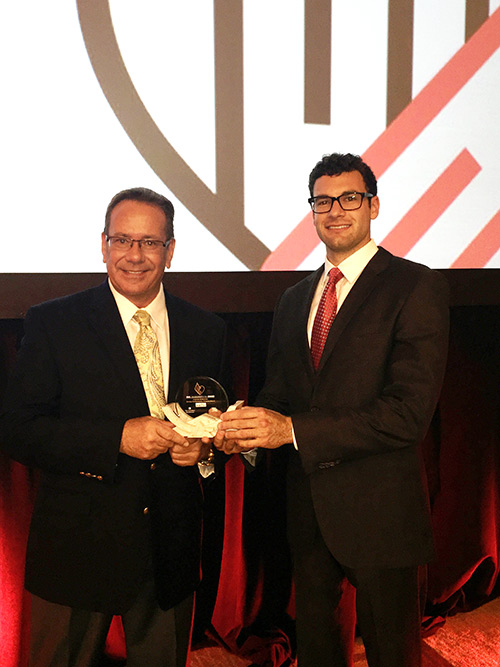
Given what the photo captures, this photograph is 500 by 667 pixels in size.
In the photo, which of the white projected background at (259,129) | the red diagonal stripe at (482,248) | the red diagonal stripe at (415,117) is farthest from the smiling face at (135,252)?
the red diagonal stripe at (482,248)

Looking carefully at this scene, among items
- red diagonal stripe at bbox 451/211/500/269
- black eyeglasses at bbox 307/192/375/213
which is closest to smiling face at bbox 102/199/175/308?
black eyeglasses at bbox 307/192/375/213

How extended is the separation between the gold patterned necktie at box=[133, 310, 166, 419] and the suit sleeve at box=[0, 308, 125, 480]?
0.10 m

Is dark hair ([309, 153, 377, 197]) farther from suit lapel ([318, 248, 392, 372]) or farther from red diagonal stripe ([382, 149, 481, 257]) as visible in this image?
red diagonal stripe ([382, 149, 481, 257])

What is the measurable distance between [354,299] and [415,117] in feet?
3.78

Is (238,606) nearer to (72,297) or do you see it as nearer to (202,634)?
(202,634)

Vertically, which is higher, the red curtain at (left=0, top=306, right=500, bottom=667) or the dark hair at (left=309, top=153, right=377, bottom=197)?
the dark hair at (left=309, top=153, right=377, bottom=197)

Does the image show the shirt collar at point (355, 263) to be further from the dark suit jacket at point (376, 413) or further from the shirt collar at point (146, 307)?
the shirt collar at point (146, 307)

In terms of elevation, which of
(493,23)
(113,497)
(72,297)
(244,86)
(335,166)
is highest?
(493,23)

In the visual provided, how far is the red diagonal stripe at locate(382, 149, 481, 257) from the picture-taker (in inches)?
92.6

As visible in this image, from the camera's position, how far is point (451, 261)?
245cm

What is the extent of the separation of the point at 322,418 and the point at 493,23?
1.93 metres

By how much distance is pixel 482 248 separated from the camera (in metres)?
2.50

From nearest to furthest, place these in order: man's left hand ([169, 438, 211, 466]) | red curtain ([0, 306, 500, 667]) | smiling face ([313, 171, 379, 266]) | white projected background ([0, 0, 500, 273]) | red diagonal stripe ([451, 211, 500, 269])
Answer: man's left hand ([169, 438, 211, 466])
smiling face ([313, 171, 379, 266])
white projected background ([0, 0, 500, 273])
red curtain ([0, 306, 500, 667])
red diagonal stripe ([451, 211, 500, 269])

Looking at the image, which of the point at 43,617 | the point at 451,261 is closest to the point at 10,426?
the point at 43,617
